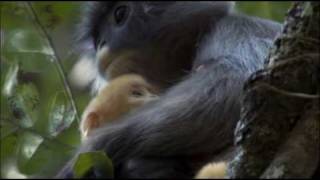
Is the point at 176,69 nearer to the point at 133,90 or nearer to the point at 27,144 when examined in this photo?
the point at 133,90

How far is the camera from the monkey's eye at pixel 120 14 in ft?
6.38

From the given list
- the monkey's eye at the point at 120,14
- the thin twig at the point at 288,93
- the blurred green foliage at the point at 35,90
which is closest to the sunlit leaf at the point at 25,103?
the blurred green foliage at the point at 35,90

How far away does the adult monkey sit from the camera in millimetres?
1404

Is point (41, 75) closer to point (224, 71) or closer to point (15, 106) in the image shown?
point (15, 106)

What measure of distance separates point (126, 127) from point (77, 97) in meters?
0.43

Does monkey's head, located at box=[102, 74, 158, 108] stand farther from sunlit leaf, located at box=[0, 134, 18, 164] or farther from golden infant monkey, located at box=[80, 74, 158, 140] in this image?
sunlit leaf, located at box=[0, 134, 18, 164]

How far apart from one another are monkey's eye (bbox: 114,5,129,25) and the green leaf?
743 millimetres

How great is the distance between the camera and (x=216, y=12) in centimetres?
180

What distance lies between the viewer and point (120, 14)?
6.42ft

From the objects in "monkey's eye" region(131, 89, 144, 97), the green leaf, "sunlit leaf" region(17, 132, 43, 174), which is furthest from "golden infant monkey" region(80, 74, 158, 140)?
the green leaf

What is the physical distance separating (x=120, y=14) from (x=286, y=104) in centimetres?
90

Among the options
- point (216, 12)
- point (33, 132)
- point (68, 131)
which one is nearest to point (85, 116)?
→ point (68, 131)

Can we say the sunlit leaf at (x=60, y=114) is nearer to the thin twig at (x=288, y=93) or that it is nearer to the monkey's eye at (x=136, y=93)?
the monkey's eye at (x=136, y=93)

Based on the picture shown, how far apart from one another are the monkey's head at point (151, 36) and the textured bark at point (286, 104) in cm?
58
